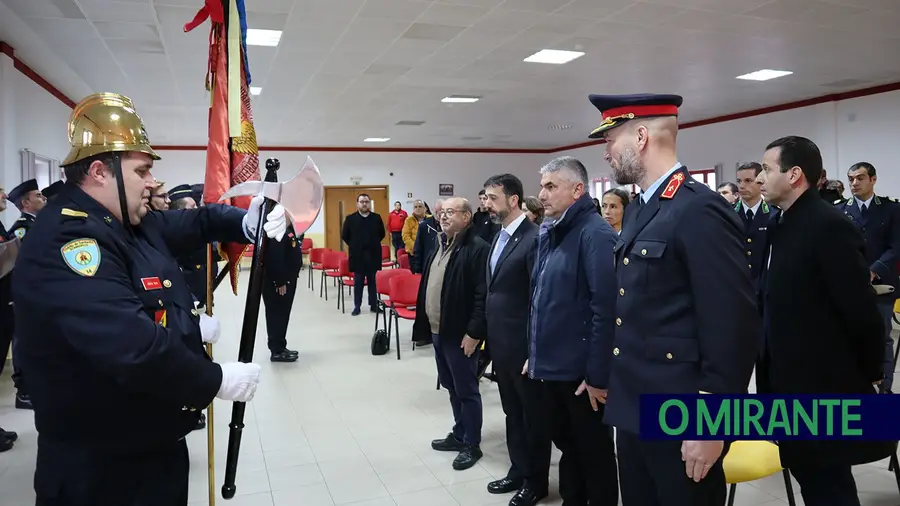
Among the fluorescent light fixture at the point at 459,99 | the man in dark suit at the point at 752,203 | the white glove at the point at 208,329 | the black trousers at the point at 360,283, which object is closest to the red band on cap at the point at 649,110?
the white glove at the point at 208,329

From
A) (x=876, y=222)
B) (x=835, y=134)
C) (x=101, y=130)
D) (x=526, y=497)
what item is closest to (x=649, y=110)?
(x=101, y=130)

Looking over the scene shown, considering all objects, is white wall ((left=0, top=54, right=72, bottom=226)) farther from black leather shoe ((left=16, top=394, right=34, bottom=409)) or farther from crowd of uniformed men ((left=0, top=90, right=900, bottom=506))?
crowd of uniformed men ((left=0, top=90, right=900, bottom=506))

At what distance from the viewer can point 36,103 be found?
7805mm

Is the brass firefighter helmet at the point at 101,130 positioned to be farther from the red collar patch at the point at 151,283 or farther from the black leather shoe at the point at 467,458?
the black leather shoe at the point at 467,458

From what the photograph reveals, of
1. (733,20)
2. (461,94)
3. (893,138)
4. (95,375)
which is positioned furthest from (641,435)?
(893,138)

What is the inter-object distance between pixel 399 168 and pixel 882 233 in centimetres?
1358

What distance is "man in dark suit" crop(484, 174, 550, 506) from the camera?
2805 mm

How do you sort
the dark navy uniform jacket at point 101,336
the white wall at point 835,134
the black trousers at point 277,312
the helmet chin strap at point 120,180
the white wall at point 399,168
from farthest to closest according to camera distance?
the white wall at point 399,168
the white wall at point 835,134
the black trousers at point 277,312
the helmet chin strap at point 120,180
the dark navy uniform jacket at point 101,336

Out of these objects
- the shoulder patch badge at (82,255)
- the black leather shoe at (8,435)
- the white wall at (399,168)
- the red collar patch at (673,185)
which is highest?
the white wall at (399,168)

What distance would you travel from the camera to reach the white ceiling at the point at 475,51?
5426mm

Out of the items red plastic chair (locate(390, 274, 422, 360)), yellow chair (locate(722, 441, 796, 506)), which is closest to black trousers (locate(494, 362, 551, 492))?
yellow chair (locate(722, 441, 796, 506))

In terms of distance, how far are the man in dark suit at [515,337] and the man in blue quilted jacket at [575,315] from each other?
23cm

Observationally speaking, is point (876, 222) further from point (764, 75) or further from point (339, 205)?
point (339, 205)

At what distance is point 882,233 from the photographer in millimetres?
5051
